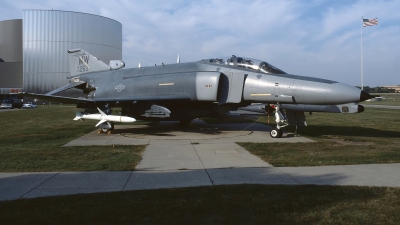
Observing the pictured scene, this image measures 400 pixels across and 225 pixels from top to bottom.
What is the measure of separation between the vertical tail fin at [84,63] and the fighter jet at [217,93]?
241 centimetres

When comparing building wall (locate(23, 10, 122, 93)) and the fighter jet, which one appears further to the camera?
building wall (locate(23, 10, 122, 93))

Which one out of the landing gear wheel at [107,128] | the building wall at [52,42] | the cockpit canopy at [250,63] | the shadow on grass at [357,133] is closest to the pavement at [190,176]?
the cockpit canopy at [250,63]

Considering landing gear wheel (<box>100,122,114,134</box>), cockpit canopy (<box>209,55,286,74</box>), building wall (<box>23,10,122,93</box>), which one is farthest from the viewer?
building wall (<box>23,10,122,93</box>)

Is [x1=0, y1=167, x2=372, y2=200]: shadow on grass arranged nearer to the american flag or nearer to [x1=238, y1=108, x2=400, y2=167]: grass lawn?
[x1=238, y1=108, x2=400, y2=167]: grass lawn

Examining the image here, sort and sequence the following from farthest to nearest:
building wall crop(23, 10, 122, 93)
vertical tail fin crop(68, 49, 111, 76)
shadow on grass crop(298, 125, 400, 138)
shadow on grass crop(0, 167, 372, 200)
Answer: building wall crop(23, 10, 122, 93) < vertical tail fin crop(68, 49, 111, 76) < shadow on grass crop(298, 125, 400, 138) < shadow on grass crop(0, 167, 372, 200)

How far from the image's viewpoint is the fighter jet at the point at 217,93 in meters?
11.4

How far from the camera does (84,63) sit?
1884 cm

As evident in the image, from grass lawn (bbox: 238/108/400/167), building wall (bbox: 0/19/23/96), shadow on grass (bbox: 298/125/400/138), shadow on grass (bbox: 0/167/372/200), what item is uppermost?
building wall (bbox: 0/19/23/96)

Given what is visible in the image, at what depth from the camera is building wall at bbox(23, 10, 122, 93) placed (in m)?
57.7

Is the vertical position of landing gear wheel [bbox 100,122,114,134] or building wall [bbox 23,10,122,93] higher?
building wall [bbox 23,10,122,93]

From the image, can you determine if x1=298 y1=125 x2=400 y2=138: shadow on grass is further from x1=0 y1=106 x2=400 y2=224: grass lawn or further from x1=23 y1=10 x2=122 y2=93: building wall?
x1=23 y1=10 x2=122 y2=93: building wall

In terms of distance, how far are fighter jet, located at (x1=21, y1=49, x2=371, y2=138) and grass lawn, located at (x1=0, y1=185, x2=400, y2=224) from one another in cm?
605

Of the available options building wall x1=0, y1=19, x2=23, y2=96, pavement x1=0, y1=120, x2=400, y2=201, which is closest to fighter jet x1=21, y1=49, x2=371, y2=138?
pavement x1=0, y1=120, x2=400, y2=201

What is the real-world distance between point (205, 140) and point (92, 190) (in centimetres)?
692
